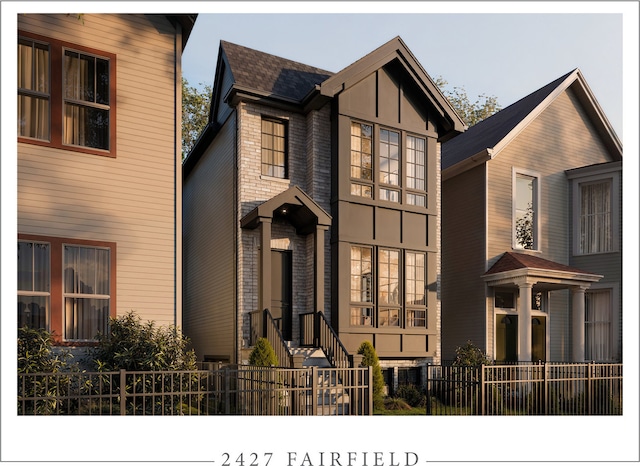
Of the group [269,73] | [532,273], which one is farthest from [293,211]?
[532,273]

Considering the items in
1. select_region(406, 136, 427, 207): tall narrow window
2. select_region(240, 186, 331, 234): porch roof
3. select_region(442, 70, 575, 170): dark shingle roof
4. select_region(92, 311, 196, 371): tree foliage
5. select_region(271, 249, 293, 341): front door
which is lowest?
select_region(92, 311, 196, 371): tree foliage

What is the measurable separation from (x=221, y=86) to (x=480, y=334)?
1027cm

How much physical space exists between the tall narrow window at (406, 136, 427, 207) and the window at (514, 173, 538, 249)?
12.6ft

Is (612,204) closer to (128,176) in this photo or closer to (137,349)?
(128,176)

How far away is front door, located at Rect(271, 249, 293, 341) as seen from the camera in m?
15.5

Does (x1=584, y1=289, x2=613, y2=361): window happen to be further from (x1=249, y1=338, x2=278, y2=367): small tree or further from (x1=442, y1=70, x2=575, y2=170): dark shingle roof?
(x1=249, y1=338, x2=278, y2=367): small tree

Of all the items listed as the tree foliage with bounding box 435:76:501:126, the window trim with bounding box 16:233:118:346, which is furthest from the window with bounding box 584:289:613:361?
the tree foliage with bounding box 435:76:501:126

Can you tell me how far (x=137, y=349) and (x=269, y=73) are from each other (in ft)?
27.1

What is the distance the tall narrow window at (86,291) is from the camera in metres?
11.5

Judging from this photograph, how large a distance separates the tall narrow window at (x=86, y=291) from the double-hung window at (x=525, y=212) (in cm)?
1253

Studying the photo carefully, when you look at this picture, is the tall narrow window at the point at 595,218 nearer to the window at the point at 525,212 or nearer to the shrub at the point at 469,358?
the window at the point at 525,212

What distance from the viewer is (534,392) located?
12781 millimetres
